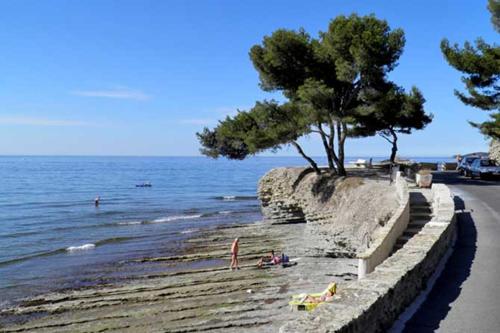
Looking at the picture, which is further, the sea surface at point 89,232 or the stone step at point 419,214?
the sea surface at point 89,232

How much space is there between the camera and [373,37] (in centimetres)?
2678

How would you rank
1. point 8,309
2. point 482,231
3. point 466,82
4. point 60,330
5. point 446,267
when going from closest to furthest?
point 446,267, point 60,330, point 482,231, point 8,309, point 466,82

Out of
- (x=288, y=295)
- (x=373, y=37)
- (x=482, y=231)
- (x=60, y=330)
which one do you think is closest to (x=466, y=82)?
(x=373, y=37)

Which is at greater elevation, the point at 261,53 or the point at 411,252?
the point at 261,53

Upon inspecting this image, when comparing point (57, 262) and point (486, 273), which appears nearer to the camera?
point (486, 273)

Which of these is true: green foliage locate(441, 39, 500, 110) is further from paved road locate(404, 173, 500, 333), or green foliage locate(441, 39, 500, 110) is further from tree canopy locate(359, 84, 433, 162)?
paved road locate(404, 173, 500, 333)

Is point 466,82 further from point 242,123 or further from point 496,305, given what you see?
point 496,305

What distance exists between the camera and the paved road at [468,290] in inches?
260

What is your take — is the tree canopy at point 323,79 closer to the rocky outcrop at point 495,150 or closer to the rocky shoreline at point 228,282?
the rocky shoreline at point 228,282

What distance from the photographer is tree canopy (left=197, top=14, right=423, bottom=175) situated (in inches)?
1088

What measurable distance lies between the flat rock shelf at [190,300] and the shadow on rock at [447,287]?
402cm

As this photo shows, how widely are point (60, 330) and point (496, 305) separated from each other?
10556 mm

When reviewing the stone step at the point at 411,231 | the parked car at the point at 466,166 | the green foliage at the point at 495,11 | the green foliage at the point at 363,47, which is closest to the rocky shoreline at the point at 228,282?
the stone step at the point at 411,231

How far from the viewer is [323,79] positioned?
30.8 metres
